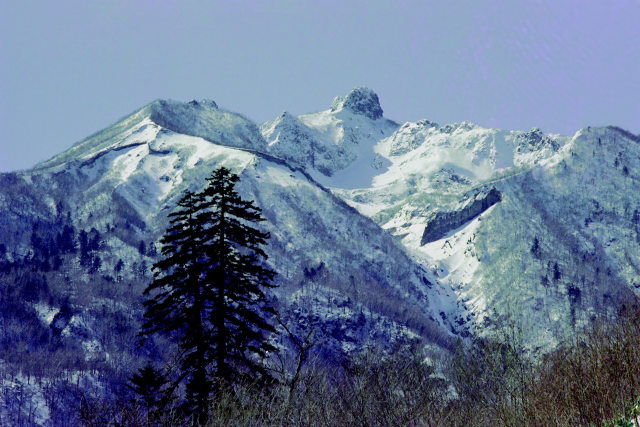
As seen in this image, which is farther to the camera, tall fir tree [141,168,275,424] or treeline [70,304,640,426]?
tall fir tree [141,168,275,424]

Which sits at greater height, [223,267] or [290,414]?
[223,267]

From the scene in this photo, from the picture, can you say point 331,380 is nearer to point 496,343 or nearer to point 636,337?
point 496,343

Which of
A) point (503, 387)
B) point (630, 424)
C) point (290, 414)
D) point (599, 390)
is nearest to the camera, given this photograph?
point (630, 424)

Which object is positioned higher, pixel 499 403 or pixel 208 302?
pixel 208 302

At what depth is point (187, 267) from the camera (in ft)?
92.9

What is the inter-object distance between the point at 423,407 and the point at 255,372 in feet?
34.0

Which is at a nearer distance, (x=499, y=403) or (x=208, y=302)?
(x=499, y=403)

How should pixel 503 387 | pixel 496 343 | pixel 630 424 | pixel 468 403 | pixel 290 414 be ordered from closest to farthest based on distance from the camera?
pixel 630 424 < pixel 290 414 < pixel 503 387 < pixel 496 343 < pixel 468 403

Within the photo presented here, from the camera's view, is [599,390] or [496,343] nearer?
[599,390]

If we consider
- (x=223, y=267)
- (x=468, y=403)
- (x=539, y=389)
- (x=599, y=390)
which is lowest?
(x=468, y=403)

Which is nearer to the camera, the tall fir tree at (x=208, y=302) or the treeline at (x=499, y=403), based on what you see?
the treeline at (x=499, y=403)

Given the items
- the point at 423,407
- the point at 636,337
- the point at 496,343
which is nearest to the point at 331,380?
the point at 423,407

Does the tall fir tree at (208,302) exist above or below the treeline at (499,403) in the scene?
above

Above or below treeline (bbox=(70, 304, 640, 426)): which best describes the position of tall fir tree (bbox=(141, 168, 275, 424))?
above
